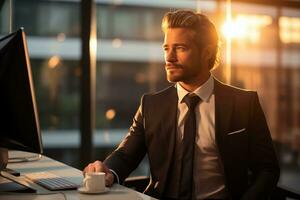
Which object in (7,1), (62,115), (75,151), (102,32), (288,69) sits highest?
(7,1)

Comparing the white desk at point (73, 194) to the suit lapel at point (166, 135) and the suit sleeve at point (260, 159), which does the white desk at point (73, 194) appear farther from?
the suit sleeve at point (260, 159)

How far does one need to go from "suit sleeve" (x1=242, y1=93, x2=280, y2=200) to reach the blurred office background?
242 cm

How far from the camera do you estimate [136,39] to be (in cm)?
501

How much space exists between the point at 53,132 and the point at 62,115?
7.5 inches

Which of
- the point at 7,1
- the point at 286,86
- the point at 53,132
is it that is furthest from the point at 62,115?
the point at 286,86

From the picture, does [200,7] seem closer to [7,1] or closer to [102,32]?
[102,32]

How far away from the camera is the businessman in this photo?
206 cm

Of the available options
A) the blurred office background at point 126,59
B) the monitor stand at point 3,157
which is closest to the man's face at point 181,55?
the monitor stand at point 3,157

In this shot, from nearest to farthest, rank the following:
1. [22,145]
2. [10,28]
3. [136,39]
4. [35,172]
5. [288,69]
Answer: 1. [22,145]
2. [35,172]
3. [10,28]
4. [136,39]
5. [288,69]

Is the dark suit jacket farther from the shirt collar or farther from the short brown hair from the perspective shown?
the short brown hair

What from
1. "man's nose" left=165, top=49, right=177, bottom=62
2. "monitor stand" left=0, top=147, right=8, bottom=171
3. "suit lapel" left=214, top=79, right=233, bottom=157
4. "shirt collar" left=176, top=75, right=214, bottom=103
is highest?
"man's nose" left=165, top=49, right=177, bottom=62

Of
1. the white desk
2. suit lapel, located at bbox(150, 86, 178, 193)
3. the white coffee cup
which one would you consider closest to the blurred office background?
the white desk

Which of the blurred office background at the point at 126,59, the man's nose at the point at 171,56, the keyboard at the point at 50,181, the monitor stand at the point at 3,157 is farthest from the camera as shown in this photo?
the blurred office background at the point at 126,59

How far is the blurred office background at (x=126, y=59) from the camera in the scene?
4746 mm
